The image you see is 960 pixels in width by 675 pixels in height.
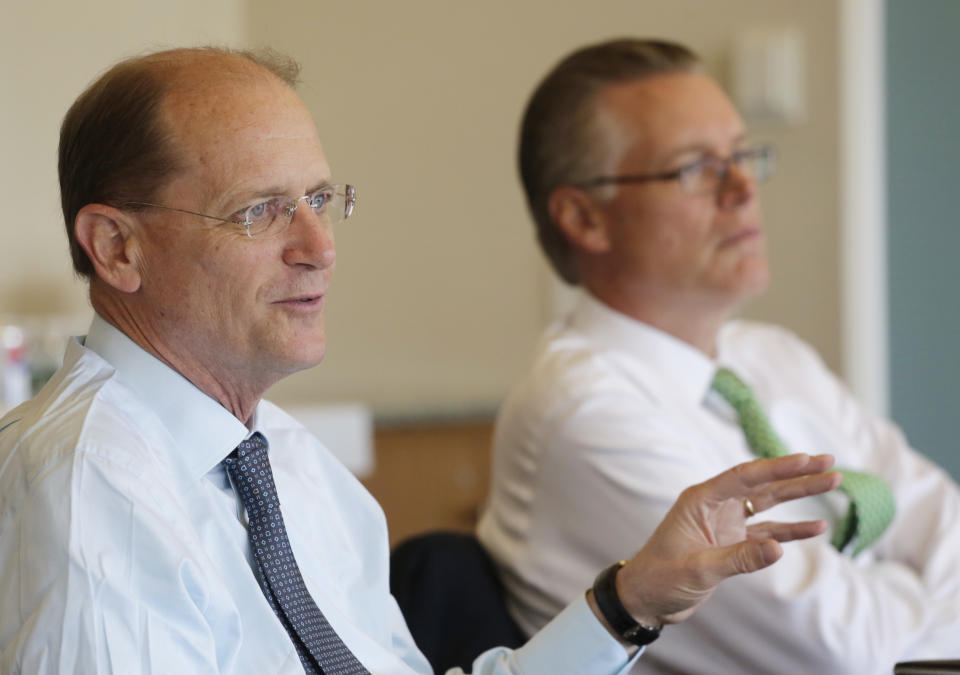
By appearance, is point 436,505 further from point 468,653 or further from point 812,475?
point 812,475

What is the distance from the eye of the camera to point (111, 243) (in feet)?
3.58

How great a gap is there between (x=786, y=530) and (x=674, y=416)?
55cm

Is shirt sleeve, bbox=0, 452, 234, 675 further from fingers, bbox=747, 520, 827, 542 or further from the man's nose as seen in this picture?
fingers, bbox=747, 520, 827, 542

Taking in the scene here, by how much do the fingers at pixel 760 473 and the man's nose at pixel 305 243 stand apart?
0.47 meters

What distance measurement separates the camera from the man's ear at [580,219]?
6.57 ft

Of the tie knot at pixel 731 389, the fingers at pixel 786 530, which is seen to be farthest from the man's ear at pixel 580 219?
the fingers at pixel 786 530

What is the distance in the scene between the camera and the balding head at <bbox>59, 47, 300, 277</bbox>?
3.50ft

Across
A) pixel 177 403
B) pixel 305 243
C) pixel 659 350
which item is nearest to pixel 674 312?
pixel 659 350

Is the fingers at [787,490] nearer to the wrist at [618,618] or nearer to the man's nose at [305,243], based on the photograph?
the wrist at [618,618]

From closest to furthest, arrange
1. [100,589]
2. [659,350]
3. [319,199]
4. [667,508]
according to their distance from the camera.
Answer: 1. [100,589]
2. [319,199]
3. [667,508]
4. [659,350]

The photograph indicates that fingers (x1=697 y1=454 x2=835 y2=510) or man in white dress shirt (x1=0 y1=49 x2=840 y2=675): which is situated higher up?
man in white dress shirt (x1=0 y1=49 x2=840 y2=675)

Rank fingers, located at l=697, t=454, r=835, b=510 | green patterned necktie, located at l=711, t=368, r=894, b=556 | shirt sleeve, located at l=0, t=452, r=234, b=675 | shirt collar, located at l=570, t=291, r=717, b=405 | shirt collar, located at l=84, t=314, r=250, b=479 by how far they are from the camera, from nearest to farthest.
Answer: shirt sleeve, located at l=0, t=452, r=234, b=675 < shirt collar, located at l=84, t=314, r=250, b=479 < fingers, located at l=697, t=454, r=835, b=510 < green patterned necktie, located at l=711, t=368, r=894, b=556 < shirt collar, located at l=570, t=291, r=717, b=405

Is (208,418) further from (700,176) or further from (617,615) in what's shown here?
Result: (700,176)

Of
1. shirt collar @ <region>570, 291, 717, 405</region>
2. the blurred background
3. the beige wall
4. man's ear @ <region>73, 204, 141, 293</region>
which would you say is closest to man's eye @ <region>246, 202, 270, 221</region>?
man's ear @ <region>73, 204, 141, 293</region>
